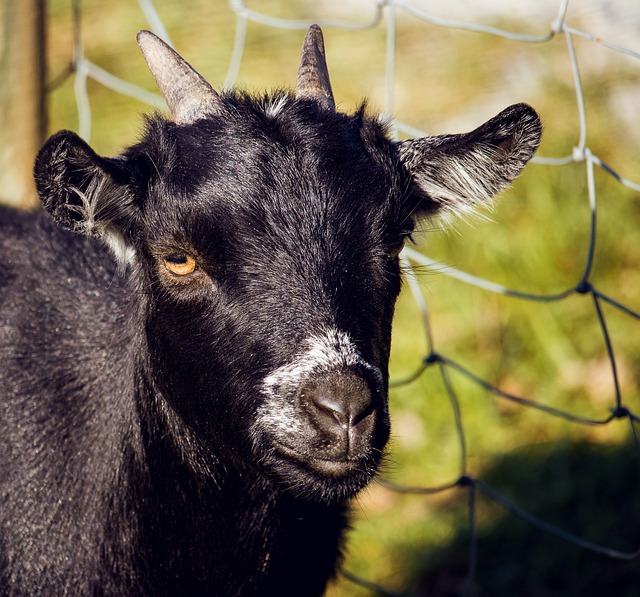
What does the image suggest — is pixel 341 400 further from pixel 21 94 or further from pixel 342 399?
pixel 21 94

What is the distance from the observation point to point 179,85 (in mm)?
3619

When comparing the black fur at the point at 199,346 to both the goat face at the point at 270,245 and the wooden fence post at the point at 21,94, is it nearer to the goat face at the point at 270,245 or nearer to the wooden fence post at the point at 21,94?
the goat face at the point at 270,245

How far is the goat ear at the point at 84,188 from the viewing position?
9.92 feet

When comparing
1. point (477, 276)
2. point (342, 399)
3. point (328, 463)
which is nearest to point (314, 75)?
point (342, 399)

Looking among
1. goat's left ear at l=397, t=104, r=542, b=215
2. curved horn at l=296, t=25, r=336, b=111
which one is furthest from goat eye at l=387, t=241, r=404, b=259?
curved horn at l=296, t=25, r=336, b=111

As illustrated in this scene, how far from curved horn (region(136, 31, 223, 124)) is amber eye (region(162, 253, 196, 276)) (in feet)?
1.88

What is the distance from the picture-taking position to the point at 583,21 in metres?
8.28

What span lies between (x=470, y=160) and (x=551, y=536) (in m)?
2.82

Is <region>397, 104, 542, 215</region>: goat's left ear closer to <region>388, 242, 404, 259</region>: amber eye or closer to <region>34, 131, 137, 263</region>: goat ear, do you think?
<region>388, 242, 404, 259</region>: amber eye

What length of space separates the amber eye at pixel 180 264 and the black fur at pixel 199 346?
1.0 inches

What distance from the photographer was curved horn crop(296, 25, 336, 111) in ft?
12.3

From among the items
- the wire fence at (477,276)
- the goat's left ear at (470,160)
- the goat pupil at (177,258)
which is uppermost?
the goat's left ear at (470,160)

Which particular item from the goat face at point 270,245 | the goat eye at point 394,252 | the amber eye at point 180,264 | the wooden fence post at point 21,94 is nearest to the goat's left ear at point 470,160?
the goat face at point 270,245

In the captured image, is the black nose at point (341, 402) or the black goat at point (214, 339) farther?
the black goat at point (214, 339)
